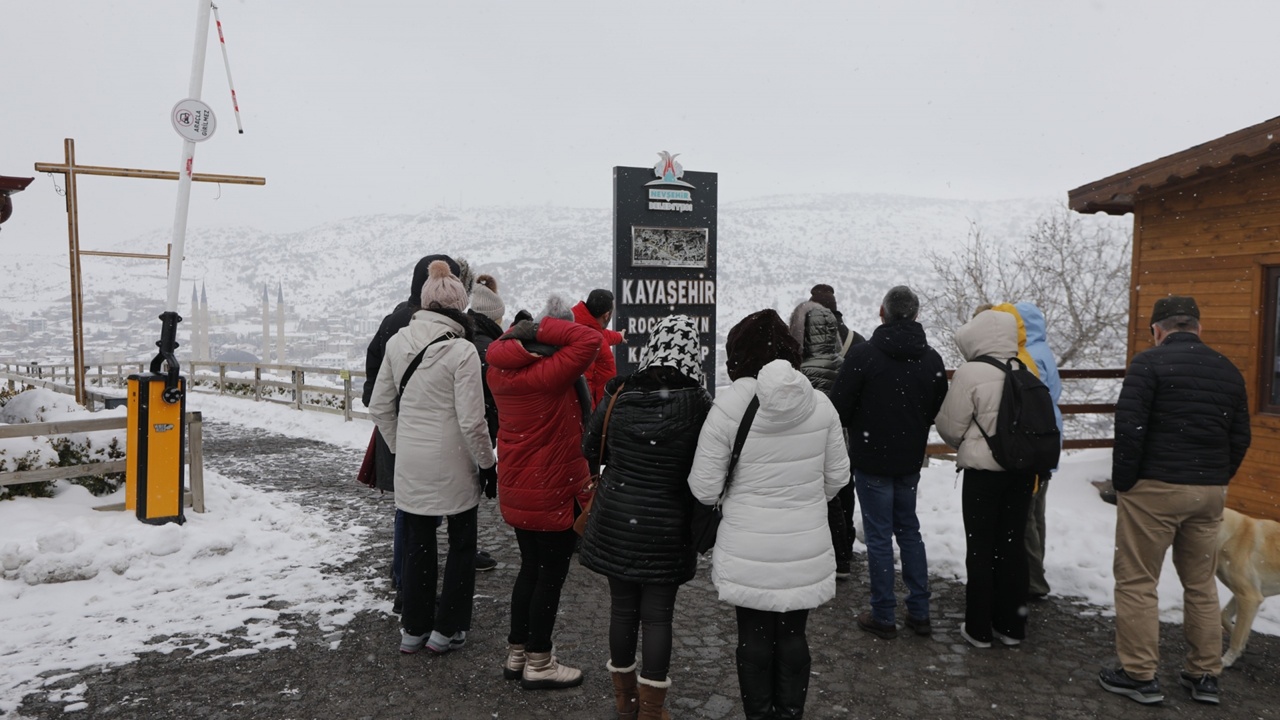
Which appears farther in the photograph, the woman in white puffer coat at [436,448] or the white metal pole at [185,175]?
the white metal pole at [185,175]

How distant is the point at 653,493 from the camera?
300 centimetres

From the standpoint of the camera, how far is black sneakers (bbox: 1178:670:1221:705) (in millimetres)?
3506

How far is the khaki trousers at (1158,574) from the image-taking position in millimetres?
3523

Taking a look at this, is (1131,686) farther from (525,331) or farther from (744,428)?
(525,331)

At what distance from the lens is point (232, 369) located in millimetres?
23391

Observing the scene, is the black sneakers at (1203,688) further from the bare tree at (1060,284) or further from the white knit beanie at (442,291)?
the bare tree at (1060,284)

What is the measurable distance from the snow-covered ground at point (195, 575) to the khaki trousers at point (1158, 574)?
112cm

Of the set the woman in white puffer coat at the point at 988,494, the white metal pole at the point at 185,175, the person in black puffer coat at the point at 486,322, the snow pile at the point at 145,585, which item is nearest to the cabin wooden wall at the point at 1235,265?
the woman in white puffer coat at the point at 988,494

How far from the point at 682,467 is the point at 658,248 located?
16.3 ft

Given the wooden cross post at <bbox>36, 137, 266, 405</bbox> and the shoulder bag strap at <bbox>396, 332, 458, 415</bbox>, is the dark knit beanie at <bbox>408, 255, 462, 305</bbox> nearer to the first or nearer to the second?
the shoulder bag strap at <bbox>396, 332, 458, 415</bbox>

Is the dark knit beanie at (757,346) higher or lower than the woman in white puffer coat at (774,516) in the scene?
higher

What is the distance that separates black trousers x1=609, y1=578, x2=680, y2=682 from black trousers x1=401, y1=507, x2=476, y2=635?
3.99 feet

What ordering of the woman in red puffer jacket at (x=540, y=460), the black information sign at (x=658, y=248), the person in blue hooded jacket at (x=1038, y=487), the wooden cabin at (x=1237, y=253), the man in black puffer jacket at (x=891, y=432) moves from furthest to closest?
the black information sign at (x=658, y=248) < the wooden cabin at (x=1237, y=253) < the person in blue hooded jacket at (x=1038, y=487) < the man in black puffer jacket at (x=891, y=432) < the woman in red puffer jacket at (x=540, y=460)

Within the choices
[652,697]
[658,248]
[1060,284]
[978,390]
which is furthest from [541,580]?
[1060,284]
